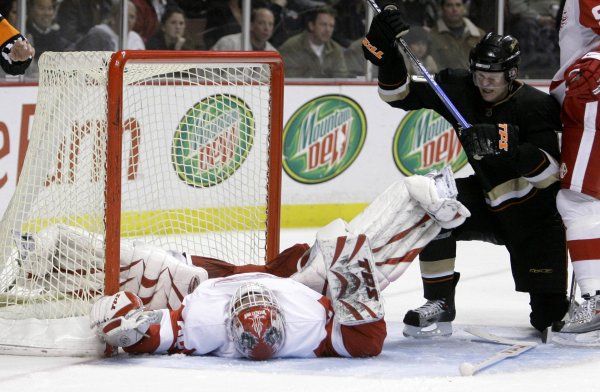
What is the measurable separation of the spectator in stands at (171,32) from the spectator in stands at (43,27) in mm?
527

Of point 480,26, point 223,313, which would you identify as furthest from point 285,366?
point 480,26

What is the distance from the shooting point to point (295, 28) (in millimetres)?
7316

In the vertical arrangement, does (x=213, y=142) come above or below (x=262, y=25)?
below

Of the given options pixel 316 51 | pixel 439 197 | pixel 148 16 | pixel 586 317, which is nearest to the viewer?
pixel 439 197

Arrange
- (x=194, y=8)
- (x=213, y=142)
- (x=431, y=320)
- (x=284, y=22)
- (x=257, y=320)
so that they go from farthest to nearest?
(x=284, y=22)
(x=194, y=8)
(x=213, y=142)
(x=431, y=320)
(x=257, y=320)

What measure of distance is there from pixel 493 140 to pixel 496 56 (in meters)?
0.28

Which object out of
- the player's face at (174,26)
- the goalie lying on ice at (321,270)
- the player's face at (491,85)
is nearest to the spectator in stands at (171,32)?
the player's face at (174,26)

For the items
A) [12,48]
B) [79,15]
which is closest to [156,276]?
[12,48]

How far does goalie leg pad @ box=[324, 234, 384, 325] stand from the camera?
3750 millimetres

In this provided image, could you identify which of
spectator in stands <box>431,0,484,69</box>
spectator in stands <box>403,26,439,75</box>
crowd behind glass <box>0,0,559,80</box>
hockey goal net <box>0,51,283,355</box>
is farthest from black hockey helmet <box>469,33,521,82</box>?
spectator in stands <box>431,0,484,69</box>

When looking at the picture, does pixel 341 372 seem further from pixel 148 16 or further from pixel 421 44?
pixel 421 44

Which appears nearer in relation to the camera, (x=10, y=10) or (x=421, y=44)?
(x=10, y=10)

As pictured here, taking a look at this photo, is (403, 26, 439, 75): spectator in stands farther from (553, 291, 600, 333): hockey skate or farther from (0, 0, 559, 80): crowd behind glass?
(553, 291, 600, 333): hockey skate

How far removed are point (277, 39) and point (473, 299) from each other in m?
2.54
